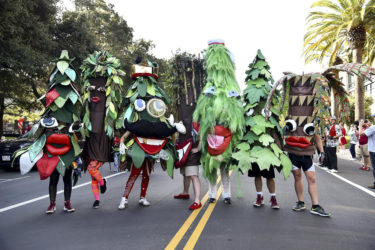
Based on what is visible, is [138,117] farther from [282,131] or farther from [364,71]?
[364,71]

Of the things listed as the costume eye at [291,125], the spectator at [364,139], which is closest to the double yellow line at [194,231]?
the costume eye at [291,125]

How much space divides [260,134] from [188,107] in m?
1.40

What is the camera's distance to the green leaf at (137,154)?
17.5ft

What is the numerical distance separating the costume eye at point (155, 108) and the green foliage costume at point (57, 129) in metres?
1.26

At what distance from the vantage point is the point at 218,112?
201 inches

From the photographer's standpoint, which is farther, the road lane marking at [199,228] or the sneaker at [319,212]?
the sneaker at [319,212]

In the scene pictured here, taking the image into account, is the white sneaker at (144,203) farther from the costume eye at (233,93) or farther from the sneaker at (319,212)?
the sneaker at (319,212)

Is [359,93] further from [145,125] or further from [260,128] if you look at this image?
[145,125]

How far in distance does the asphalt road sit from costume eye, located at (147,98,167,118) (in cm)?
167

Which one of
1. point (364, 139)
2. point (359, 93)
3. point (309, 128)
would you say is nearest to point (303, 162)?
point (309, 128)

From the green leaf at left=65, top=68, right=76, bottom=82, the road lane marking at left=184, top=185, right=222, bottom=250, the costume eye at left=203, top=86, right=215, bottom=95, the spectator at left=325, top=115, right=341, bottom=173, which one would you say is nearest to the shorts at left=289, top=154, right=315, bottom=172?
the road lane marking at left=184, top=185, right=222, bottom=250

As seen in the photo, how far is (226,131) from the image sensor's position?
5.25m

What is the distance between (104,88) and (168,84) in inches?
47.4

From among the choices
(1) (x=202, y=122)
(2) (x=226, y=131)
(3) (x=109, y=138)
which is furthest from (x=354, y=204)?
(3) (x=109, y=138)
